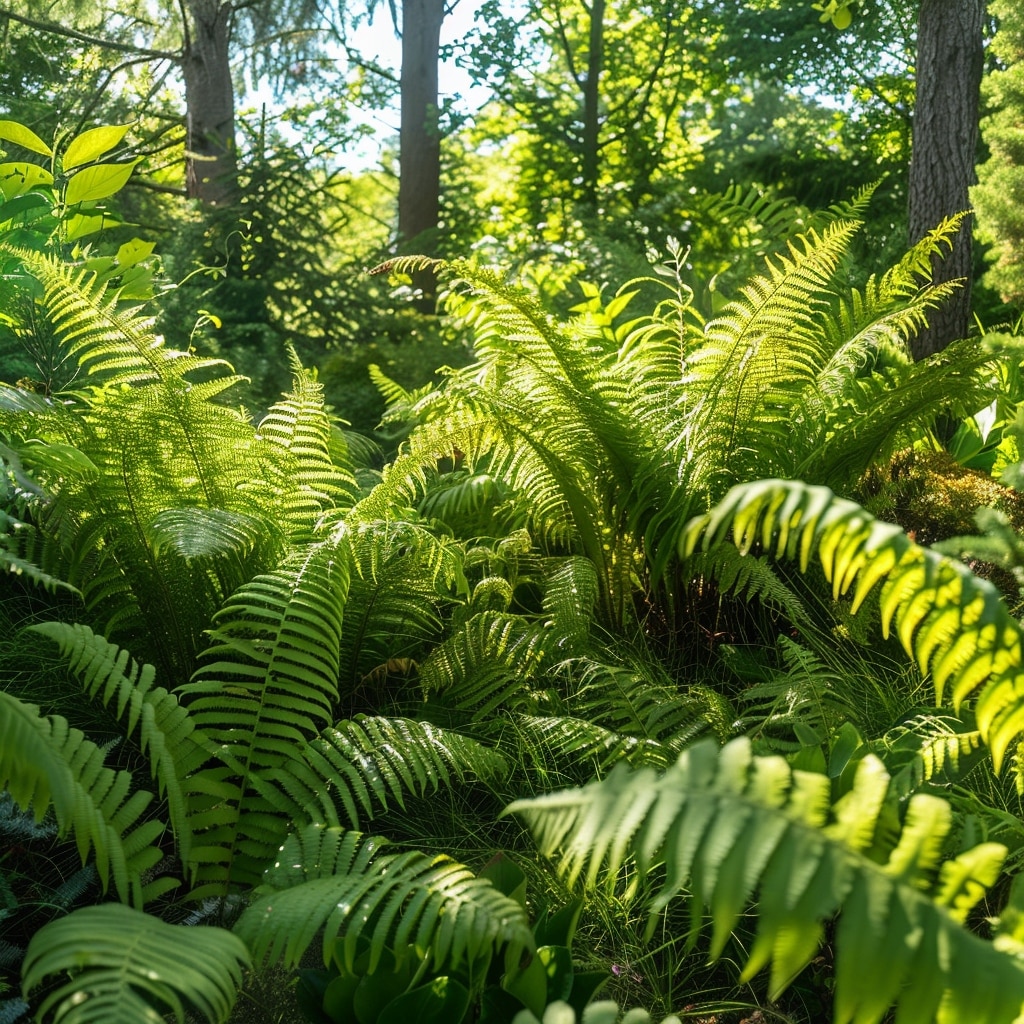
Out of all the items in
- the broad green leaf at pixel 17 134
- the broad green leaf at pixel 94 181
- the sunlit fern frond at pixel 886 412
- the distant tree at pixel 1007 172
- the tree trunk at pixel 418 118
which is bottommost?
the sunlit fern frond at pixel 886 412

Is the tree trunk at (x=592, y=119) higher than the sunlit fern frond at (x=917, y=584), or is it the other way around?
the tree trunk at (x=592, y=119)

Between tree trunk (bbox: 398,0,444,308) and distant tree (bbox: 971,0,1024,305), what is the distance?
5027mm

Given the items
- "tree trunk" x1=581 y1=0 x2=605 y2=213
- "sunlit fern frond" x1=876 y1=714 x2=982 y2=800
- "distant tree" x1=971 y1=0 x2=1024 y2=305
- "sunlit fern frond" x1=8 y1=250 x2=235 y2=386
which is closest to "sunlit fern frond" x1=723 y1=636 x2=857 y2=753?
"sunlit fern frond" x1=876 y1=714 x2=982 y2=800

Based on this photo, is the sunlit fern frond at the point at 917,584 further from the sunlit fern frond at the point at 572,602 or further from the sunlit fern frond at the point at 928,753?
the sunlit fern frond at the point at 572,602

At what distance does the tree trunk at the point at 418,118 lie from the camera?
855 centimetres

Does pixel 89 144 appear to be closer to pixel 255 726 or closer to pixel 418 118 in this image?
pixel 255 726

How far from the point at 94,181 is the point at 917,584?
2.59m

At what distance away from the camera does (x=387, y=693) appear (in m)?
2.43

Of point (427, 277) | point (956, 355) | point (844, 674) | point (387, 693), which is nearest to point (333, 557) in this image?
point (387, 693)

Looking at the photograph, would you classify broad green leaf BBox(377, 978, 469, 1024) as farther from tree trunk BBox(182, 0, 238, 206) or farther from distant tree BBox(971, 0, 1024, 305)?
tree trunk BBox(182, 0, 238, 206)

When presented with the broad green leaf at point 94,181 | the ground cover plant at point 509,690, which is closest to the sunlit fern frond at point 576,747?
the ground cover plant at point 509,690

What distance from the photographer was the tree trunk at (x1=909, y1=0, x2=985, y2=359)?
4227mm

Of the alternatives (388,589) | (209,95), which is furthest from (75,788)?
(209,95)

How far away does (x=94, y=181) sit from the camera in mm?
2904
